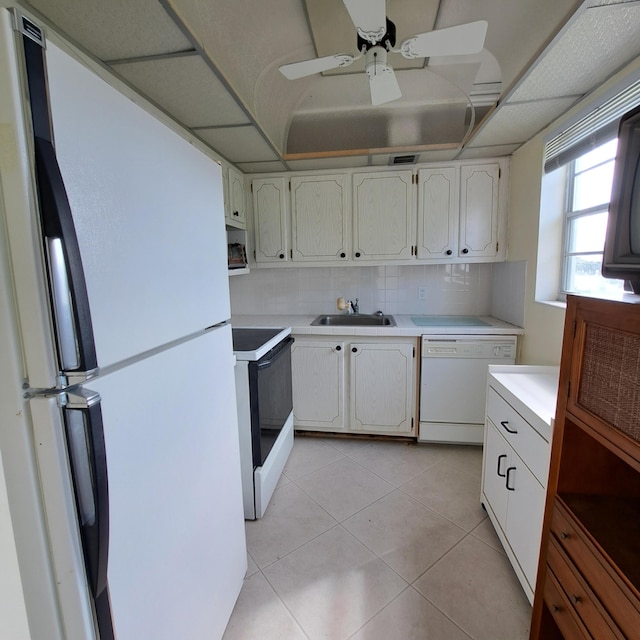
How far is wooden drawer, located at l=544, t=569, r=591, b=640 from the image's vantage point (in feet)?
2.88

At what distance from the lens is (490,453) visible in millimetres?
1754

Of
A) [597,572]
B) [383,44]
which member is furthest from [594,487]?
[383,44]

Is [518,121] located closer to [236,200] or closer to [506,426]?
[506,426]

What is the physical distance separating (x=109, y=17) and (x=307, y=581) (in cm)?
231

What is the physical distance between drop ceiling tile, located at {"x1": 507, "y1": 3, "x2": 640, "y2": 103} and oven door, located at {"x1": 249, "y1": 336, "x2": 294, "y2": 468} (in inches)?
73.3

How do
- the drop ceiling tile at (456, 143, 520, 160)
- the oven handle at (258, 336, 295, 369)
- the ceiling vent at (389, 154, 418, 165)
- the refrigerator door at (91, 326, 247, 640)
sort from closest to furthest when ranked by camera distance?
the refrigerator door at (91, 326, 247, 640), the oven handle at (258, 336, 295, 369), the drop ceiling tile at (456, 143, 520, 160), the ceiling vent at (389, 154, 418, 165)

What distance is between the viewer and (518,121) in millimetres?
1899

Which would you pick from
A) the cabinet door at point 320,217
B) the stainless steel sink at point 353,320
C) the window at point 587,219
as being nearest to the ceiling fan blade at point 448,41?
the window at point 587,219

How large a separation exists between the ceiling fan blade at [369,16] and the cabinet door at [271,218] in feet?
4.88

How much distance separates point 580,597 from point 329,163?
2.65 m

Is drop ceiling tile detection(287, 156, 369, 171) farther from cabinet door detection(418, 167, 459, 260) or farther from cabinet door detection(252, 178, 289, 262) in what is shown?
cabinet door detection(418, 167, 459, 260)

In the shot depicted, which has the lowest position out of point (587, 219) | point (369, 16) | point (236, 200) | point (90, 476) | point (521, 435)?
point (521, 435)

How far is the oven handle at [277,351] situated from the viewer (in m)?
1.84

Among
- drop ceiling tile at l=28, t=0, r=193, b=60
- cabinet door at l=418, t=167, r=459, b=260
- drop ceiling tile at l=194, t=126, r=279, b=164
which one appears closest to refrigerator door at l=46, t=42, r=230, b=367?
drop ceiling tile at l=28, t=0, r=193, b=60
